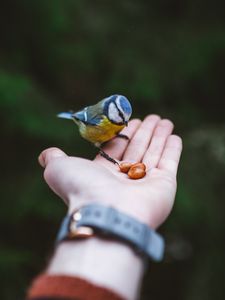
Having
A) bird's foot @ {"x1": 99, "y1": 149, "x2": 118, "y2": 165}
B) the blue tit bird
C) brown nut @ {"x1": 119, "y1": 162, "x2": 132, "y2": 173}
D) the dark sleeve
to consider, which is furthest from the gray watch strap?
the blue tit bird

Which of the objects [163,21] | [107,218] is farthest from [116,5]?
[107,218]

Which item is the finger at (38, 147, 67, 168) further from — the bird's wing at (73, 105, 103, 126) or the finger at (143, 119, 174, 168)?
the bird's wing at (73, 105, 103, 126)

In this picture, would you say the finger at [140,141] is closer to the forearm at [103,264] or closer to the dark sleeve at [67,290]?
the forearm at [103,264]

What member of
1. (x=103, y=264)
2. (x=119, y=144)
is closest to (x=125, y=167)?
(x=119, y=144)

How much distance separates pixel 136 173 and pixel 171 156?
25 cm

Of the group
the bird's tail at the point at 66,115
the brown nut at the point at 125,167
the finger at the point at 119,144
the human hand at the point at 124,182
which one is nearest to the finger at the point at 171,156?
the human hand at the point at 124,182

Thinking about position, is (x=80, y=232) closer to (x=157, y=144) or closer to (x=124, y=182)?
(x=124, y=182)

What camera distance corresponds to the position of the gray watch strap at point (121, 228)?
1.30 m

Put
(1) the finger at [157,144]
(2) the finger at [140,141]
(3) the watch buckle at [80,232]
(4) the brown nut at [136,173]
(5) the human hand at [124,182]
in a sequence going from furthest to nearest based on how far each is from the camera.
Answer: (2) the finger at [140,141]
(1) the finger at [157,144]
(4) the brown nut at [136,173]
(5) the human hand at [124,182]
(3) the watch buckle at [80,232]

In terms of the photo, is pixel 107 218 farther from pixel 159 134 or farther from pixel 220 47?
pixel 220 47

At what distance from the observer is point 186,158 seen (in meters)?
3.01

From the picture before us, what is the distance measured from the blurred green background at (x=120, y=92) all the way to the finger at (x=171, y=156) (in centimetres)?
64

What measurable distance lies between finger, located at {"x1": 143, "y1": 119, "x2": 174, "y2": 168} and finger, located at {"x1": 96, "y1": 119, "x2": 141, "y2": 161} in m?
0.15

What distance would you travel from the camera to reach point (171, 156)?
2055 mm
